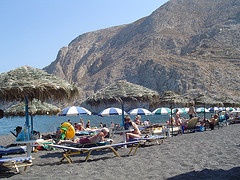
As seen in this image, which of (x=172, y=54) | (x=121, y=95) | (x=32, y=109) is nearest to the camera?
(x=121, y=95)

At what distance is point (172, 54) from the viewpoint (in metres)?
88.2

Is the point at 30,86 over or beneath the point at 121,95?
over

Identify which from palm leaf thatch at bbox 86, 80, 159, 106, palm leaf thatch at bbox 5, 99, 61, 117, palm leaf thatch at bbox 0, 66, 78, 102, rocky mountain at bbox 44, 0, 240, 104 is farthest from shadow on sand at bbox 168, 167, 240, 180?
rocky mountain at bbox 44, 0, 240, 104

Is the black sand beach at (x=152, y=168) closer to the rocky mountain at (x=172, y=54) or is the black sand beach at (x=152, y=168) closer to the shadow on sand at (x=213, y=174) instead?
the shadow on sand at (x=213, y=174)

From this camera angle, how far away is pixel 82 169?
224 inches

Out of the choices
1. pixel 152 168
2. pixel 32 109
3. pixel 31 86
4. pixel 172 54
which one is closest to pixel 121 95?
pixel 31 86

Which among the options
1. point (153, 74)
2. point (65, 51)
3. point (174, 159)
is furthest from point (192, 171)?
point (65, 51)

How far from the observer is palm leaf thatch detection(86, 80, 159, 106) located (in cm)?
965

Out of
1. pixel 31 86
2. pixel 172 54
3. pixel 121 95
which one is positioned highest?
pixel 172 54

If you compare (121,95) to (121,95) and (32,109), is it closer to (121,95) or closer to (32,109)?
(121,95)

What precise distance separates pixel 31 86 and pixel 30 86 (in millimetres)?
24

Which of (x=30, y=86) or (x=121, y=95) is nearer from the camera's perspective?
(x=30, y=86)

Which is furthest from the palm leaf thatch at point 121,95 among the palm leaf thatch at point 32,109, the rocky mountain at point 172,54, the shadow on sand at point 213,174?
the rocky mountain at point 172,54

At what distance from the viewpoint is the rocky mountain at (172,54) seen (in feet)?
216
